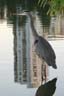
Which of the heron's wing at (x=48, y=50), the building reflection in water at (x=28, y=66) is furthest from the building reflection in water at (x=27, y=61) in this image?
the heron's wing at (x=48, y=50)

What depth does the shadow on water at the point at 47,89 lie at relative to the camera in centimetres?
773

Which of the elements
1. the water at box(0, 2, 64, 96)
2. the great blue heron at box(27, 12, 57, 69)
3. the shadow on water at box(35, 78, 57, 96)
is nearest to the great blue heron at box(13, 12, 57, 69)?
the great blue heron at box(27, 12, 57, 69)

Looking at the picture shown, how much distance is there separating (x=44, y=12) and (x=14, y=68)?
834 cm

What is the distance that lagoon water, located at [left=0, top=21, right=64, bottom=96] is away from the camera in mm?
7810

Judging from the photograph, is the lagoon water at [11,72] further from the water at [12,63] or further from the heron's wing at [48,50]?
the heron's wing at [48,50]

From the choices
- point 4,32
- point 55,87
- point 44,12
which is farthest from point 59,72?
point 44,12

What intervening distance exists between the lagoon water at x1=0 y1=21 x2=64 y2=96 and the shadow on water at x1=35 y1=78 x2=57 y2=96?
6cm

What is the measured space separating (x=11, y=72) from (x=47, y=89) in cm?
117

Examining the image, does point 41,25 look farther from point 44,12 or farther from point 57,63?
point 57,63

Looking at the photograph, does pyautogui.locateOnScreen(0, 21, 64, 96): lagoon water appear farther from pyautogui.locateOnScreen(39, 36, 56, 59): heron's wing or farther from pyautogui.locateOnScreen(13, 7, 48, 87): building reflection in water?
pyautogui.locateOnScreen(39, 36, 56, 59): heron's wing

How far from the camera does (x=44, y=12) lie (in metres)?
17.4

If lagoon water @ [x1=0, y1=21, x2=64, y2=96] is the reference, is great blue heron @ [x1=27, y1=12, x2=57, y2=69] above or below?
above

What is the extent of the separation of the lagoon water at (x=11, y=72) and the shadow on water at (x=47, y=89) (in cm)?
6

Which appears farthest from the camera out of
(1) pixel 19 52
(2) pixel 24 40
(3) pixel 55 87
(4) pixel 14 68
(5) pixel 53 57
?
(2) pixel 24 40
